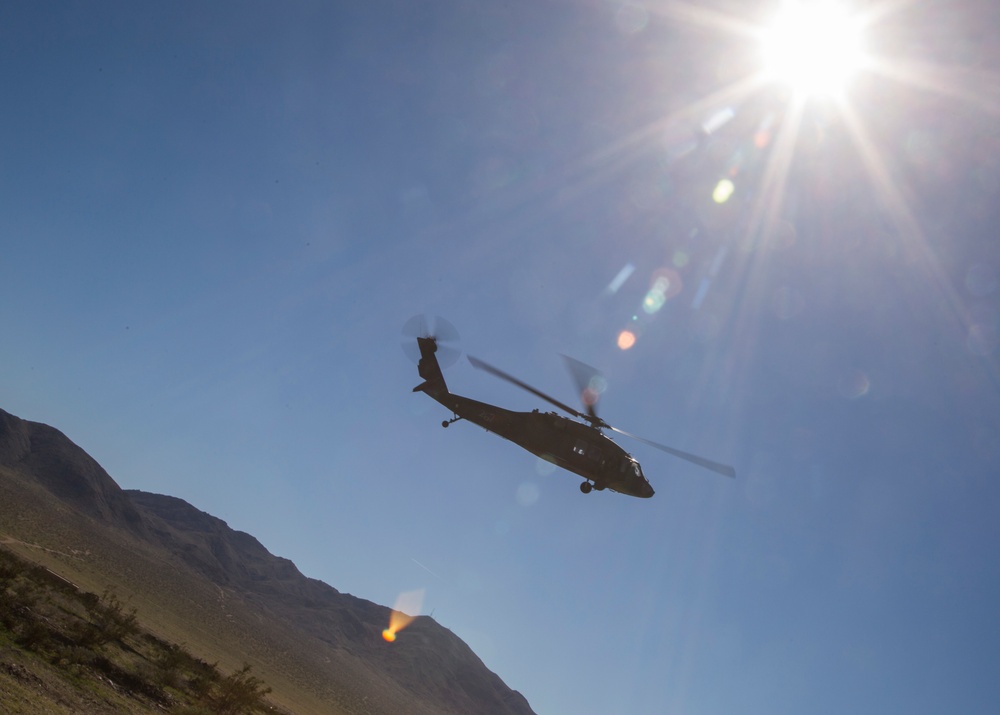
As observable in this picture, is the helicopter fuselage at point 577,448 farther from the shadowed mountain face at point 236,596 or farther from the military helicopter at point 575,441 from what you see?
the shadowed mountain face at point 236,596

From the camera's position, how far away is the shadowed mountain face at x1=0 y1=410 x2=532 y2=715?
157 feet

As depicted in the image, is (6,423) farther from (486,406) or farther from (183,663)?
(486,406)

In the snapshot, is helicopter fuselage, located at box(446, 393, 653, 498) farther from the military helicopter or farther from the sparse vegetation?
the sparse vegetation

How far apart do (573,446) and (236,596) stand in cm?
8712

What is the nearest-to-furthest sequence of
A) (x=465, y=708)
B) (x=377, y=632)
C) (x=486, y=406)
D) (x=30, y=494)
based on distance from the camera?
(x=486, y=406), (x=30, y=494), (x=465, y=708), (x=377, y=632)

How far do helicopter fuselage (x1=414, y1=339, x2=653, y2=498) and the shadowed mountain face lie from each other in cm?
2289

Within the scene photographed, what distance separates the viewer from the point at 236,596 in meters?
89.4

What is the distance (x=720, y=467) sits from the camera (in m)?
20.6

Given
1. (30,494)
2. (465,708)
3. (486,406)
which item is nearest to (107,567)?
(30,494)

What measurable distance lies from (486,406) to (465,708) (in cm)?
11594

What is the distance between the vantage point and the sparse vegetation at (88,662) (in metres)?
13.7

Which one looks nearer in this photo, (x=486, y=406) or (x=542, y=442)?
(x=542, y=442)

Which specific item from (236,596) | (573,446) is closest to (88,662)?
(573,446)

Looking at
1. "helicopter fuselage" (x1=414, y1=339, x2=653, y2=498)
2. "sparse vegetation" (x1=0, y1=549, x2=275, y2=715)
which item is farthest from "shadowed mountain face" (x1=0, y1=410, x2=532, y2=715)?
"helicopter fuselage" (x1=414, y1=339, x2=653, y2=498)
